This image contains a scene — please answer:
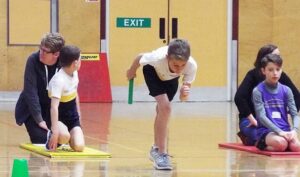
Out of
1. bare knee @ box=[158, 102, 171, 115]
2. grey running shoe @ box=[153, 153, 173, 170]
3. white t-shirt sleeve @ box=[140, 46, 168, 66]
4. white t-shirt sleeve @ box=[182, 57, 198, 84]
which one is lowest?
grey running shoe @ box=[153, 153, 173, 170]

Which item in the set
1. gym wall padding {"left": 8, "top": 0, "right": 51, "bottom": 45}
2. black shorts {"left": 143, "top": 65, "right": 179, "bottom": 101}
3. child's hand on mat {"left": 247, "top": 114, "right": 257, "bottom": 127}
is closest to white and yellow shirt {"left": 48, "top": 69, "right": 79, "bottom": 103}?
black shorts {"left": 143, "top": 65, "right": 179, "bottom": 101}

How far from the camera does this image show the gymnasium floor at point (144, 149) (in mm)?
8508

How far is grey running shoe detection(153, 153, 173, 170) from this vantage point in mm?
8695

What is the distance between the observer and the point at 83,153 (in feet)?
31.7

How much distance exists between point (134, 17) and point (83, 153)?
10.2 metres

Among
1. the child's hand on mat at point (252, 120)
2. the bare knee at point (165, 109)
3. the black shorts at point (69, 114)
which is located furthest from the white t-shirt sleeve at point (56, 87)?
the child's hand on mat at point (252, 120)

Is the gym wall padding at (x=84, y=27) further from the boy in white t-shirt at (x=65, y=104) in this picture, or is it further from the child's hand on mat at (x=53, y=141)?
the child's hand on mat at (x=53, y=141)

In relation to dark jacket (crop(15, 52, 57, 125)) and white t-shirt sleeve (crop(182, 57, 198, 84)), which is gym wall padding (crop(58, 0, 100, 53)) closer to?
dark jacket (crop(15, 52, 57, 125))

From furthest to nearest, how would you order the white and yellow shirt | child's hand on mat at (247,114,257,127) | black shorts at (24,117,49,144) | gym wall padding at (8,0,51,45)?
gym wall padding at (8,0,51,45) < child's hand on mat at (247,114,257,127) < black shorts at (24,117,49,144) < the white and yellow shirt

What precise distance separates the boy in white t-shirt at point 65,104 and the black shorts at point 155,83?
38.7 inches

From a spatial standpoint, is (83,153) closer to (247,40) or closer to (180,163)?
(180,163)

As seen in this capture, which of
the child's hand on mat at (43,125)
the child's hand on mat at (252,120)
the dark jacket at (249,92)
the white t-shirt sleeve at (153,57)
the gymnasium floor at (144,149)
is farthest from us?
the dark jacket at (249,92)

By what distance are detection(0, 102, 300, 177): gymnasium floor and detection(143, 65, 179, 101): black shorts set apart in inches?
29.2

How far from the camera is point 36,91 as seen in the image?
10.3 meters
